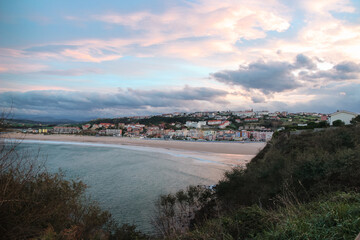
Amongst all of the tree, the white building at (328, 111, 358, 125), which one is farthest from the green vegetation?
the white building at (328, 111, 358, 125)

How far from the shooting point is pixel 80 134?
10281 centimetres

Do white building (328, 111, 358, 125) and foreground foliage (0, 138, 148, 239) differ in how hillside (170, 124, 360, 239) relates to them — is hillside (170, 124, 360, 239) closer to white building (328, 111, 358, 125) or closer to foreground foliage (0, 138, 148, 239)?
foreground foliage (0, 138, 148, 239)

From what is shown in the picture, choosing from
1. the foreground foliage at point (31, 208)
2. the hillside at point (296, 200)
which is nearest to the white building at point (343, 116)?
the hillside at point (296, 200)

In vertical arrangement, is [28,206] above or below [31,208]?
above

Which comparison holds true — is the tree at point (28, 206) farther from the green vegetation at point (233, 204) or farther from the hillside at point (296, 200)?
the hillside at point (296, 200)

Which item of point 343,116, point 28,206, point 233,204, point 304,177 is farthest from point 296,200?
point 343,116

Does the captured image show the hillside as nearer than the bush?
Yes

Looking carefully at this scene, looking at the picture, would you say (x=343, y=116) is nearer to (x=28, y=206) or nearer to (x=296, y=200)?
(x=296, y=200)

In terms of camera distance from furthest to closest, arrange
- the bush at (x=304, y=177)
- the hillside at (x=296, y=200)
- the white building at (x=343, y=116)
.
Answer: the white building at (x=343, y=116) → the bush at (x=304, y=177) → the hillside at (x=296, y=200)

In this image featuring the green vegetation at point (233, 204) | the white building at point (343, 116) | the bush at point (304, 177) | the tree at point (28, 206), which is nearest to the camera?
the green vegetation at point (233, 204)

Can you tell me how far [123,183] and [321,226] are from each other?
65.5 ft

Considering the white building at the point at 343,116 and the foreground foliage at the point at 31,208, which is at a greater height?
the white building at the point at 343,116

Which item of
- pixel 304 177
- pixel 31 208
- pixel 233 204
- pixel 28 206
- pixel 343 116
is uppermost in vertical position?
pixel 343 116

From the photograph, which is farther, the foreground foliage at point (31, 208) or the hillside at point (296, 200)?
the foreground foliage at point (31, 208)
